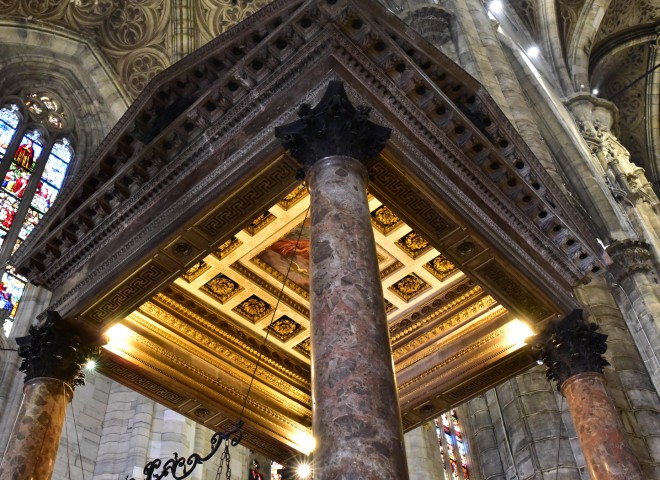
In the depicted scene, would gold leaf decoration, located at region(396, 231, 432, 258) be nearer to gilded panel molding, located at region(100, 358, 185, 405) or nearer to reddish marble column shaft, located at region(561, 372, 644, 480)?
reddish marble column shaft, located at region(561, 372, 644, 480)

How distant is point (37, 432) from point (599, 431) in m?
4.88

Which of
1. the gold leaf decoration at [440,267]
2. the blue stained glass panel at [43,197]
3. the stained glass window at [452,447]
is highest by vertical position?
the blue stained glass panel at [43,197]

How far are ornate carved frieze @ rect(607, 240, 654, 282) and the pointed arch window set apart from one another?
385 inches

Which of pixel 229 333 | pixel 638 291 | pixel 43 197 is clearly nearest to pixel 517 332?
pixel 229 333

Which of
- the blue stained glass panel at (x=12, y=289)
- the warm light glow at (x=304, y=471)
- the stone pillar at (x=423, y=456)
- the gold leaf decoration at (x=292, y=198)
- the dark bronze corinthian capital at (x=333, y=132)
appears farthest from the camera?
the blue stained glass panel at (x=12, y=289)

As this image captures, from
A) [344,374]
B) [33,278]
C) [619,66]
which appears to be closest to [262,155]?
[344,374]

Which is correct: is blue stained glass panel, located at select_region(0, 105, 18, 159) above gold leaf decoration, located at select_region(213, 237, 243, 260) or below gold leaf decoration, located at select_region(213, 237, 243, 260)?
above

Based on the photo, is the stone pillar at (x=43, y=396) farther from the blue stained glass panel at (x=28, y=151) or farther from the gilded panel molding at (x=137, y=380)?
the blue stained glass panel at (x=28, y=151)

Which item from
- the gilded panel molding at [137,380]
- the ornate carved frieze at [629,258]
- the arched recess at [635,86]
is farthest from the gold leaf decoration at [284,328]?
the arched recess at [635,86]

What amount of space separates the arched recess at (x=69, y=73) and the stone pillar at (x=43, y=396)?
7660 millimetres

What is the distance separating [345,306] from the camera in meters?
4.91

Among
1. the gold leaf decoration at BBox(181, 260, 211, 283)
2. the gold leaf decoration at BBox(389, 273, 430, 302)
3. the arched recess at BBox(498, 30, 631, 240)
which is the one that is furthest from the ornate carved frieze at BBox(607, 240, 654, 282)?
the gold leaf decoration at BBox(181, 260, 211, 283)

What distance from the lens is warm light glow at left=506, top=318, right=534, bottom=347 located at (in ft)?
26.6

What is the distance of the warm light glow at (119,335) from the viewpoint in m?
7.98
